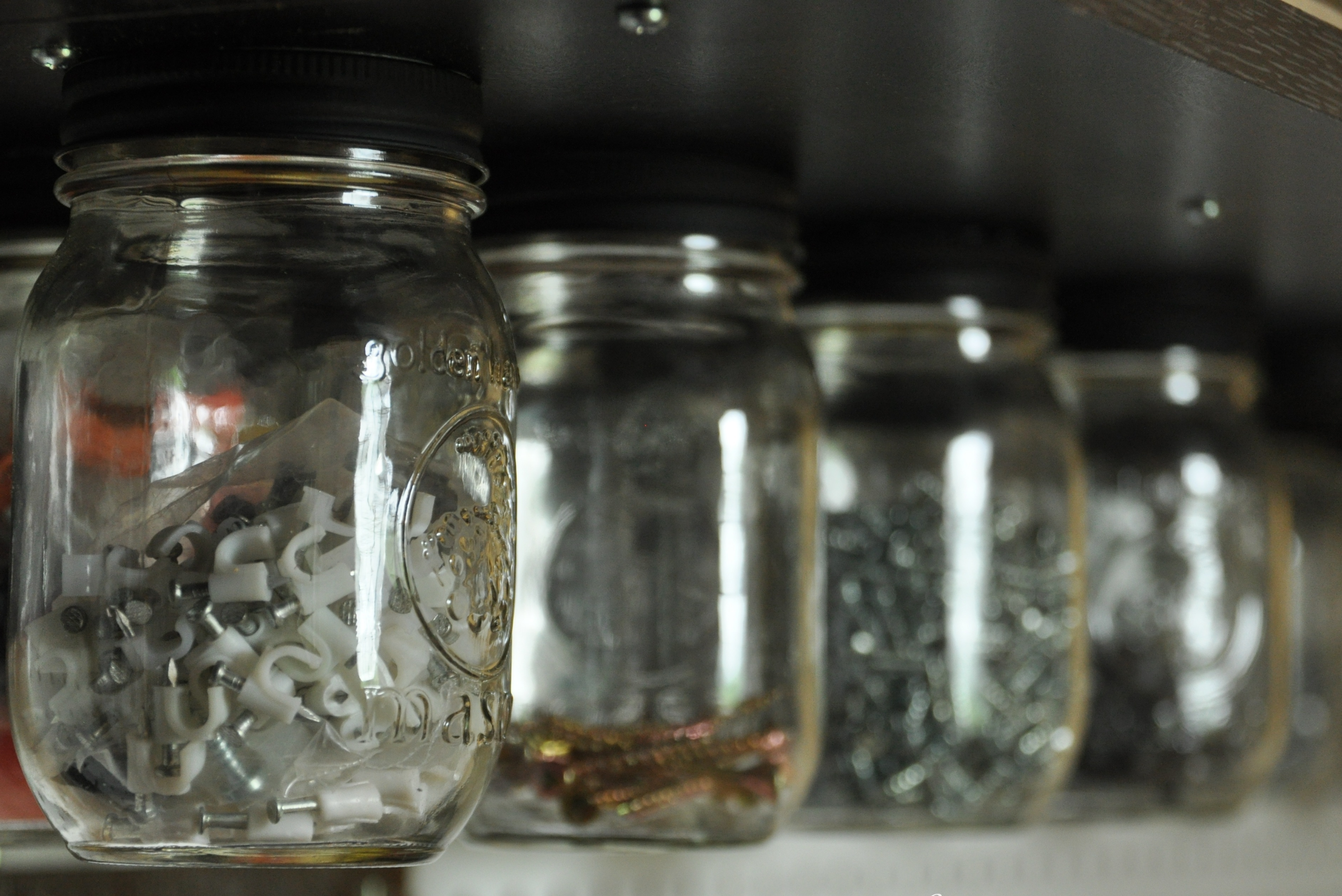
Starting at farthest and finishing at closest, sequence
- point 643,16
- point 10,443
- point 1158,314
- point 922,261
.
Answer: point 1158,314
point 922,261
point 10,443
point 643,16

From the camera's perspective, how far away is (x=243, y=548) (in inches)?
20.7

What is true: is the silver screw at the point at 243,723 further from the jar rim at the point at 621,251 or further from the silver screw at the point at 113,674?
the jar rim at the point at 621,251

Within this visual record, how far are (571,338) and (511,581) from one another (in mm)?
185

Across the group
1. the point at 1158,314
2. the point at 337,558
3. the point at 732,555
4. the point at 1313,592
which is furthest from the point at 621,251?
the point at 1313,592

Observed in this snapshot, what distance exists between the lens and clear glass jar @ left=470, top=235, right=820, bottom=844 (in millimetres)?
743

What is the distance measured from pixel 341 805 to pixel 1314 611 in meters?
1.06

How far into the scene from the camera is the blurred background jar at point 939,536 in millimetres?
892

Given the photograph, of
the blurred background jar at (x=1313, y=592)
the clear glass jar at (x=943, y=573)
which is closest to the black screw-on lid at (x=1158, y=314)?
the clear glass jar at (x=943, y=573)

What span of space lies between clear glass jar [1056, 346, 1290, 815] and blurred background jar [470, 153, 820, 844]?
0.36 meters

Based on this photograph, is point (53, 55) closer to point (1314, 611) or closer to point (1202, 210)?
point (1202, 210)

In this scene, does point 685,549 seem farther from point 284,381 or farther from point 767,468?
point 284,381

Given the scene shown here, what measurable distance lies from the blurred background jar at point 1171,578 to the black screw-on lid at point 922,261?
0.19 meters

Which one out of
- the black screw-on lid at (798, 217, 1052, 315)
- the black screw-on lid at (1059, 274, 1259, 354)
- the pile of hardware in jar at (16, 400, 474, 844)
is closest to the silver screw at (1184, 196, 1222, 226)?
the black screw-on lid at (798, 217, 1052, 315)

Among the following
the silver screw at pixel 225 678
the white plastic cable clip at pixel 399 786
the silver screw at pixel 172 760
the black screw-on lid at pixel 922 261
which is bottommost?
the white plastic cable clip at pixel 399 786
